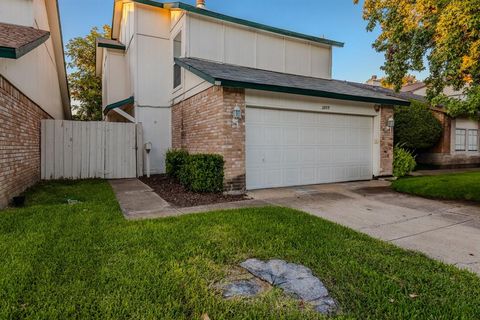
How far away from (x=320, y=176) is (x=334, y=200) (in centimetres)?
247

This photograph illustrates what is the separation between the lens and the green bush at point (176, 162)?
8.57 meters

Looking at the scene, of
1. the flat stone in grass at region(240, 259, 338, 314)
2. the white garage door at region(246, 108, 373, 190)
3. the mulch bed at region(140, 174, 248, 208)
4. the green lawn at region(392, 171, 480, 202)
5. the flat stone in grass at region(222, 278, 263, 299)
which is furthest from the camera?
the white garage door at region(246, 108, 373, 190)

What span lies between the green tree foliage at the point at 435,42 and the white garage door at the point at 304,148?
2.60 metres

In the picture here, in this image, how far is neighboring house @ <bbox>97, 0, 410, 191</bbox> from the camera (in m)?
7.70

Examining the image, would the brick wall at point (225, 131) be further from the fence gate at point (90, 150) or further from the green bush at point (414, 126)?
the green bush at point (414, 126)

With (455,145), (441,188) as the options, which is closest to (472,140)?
(455,145)

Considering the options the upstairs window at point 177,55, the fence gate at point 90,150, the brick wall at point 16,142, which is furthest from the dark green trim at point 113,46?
the brick wall at point 16,142

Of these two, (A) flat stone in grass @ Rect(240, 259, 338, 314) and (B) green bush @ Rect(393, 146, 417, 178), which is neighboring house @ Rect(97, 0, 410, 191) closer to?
(B) green bush @ Rect(393, 146, 417, 178)

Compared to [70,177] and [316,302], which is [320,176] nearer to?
[316,302]

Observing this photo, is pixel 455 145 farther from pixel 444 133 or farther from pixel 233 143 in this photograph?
pixel 233 143

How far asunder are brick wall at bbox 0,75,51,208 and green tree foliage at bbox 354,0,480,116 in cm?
897

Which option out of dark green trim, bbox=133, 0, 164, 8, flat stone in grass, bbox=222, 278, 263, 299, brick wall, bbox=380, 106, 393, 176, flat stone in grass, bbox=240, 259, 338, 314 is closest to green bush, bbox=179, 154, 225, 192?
flat stone in grass, bbox=240, 259, 338, 314

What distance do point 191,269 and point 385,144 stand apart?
9.26 meters

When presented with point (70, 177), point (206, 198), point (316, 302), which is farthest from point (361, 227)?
point (70, 177)
